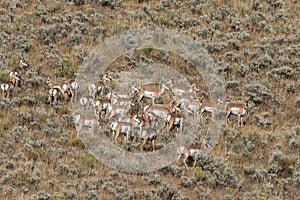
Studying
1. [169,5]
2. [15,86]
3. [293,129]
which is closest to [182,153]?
[293,129]

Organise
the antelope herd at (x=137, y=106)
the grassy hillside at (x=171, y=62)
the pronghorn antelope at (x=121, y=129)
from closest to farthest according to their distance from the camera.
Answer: the grassy hillside at (x=171, y=62)
the pronghorn antelope at (x=121, y=129)
the antelope herd at (x=137, y=106)

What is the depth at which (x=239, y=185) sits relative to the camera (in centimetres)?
1620

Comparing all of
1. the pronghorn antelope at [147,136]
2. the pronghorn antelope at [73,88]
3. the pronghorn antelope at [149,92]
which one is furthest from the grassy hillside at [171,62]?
the pronghorn antelope at [149,92]

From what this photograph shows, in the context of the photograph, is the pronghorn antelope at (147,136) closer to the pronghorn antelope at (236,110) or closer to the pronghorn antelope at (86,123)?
the pronghorn antelope at (86,123)

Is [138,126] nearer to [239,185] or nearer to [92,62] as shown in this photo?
[239,185]

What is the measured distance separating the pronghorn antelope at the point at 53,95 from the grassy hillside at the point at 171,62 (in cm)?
24

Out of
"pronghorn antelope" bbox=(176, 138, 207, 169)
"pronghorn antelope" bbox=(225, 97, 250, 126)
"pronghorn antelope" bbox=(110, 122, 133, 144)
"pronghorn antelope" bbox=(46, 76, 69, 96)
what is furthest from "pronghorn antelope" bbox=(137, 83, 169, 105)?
"pronghorn antelope" bbox=(176, 138, 207, 169)

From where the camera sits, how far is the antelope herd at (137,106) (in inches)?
696

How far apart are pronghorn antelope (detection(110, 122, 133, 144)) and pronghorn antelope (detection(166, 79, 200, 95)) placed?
3.37 meters

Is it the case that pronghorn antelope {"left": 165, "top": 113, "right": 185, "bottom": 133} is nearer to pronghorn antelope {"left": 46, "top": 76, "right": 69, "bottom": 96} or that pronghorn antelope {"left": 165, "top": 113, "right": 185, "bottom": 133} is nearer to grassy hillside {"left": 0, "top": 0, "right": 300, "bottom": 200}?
grassy hillside {"left": 0, "top": 0, "right": 300, "bottom": 200}

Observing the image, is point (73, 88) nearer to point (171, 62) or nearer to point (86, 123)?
point (86, 123)

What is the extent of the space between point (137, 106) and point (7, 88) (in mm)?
3476

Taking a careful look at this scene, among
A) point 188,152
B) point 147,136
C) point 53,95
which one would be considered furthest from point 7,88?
point 188,152

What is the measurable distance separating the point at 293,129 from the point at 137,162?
4597 mm
